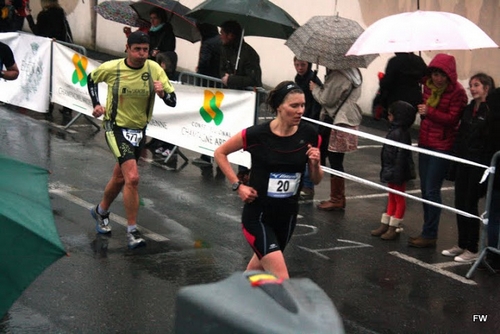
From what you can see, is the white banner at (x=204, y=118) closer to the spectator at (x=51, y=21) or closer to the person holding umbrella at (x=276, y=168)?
the spectator at (x=51, y=21)

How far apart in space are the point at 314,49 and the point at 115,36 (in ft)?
42.8

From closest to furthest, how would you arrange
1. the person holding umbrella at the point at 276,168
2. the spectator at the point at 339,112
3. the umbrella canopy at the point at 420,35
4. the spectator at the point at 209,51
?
the person holding umbrella at the point at 276,168 < the umbrella canopy at the point at 420,35 < the spectator at the point at 339,112 < the spectator at the point at 209,51

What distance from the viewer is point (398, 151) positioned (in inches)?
367

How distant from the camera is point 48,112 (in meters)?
14.4

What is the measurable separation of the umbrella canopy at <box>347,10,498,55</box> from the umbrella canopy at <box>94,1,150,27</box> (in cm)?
518

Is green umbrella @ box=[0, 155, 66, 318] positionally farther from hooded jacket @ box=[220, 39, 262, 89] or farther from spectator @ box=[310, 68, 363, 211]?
hooded jacket @ box=[220, 39, 262, 89]

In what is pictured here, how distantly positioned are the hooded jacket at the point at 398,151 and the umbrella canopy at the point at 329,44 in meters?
0.91

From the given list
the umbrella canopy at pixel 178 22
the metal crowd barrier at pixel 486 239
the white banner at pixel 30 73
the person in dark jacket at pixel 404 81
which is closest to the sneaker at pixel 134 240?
the metal crowd barrier at pixel 486 239

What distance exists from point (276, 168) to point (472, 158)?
2.97 metres

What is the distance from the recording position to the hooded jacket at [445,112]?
8.68 metres

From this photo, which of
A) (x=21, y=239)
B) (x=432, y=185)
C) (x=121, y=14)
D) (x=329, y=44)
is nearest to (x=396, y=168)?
(x=432, y=185)

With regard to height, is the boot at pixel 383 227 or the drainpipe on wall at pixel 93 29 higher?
the drainpipe on wall at pixel 93 29

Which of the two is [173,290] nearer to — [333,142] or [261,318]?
[333,142]

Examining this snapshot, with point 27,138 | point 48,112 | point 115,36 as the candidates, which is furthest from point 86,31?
point 27,138
